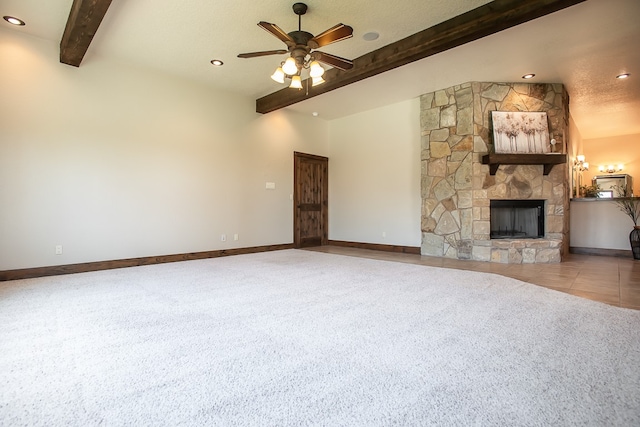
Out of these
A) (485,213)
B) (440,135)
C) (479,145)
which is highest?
(440,135)

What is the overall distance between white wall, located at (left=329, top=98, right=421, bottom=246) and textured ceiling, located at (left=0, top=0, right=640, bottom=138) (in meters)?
0.97

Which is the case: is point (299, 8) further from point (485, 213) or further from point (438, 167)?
point (485, 213)

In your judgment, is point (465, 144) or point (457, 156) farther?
point (457, 156)

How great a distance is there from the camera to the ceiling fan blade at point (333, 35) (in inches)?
120

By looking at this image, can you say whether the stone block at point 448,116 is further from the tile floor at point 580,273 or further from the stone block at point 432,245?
the tile floor at point 580,273

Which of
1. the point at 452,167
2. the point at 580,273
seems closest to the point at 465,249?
the point at 452,167

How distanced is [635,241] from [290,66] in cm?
676

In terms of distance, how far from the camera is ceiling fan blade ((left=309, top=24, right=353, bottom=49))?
3.04m

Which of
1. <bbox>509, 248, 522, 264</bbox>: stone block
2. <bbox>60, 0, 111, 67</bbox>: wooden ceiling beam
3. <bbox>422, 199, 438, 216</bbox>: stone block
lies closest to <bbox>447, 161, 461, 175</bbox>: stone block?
<bbox>422, 199, 438, 216</bbox>: stone block

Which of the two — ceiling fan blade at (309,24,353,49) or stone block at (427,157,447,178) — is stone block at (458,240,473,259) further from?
ceiling fan blade at (309,24,353,49)

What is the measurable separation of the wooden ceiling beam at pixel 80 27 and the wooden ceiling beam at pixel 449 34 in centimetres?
293

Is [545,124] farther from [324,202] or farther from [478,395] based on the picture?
[478,395]

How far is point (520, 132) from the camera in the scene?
17.8ft

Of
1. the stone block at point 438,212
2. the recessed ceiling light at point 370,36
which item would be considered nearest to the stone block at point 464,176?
the stone block at point 438,212
